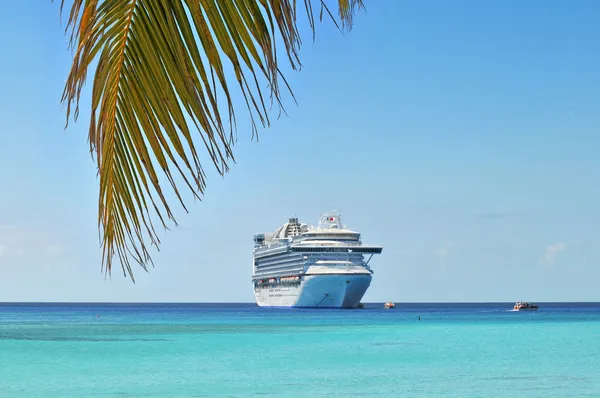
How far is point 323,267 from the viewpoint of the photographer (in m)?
80.9

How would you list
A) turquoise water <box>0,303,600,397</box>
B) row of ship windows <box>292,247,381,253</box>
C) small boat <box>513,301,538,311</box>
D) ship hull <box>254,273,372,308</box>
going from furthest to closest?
small boat <box>513,301,538,311</box>, row of ship windows <box>292,247,381,253</box>, ship hull <box>254,273,372,308</box>, turquoise water <box>0,303,600,397</box>

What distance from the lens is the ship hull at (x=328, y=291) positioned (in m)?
80.6

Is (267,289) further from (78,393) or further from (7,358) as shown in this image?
(78,393)

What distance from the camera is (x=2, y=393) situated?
90.4 feet

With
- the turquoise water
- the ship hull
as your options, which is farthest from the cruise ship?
the turquoise water

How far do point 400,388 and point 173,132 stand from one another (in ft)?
86.3

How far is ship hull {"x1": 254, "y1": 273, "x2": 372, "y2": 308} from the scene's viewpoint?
8056cm

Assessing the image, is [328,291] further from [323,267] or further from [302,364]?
[302,364]

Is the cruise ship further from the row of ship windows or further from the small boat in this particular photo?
the small boat

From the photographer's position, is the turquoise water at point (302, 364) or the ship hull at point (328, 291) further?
the ship hull at point (328, 291)

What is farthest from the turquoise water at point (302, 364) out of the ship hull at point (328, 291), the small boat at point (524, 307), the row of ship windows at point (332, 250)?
the small boat at point (524, 307)

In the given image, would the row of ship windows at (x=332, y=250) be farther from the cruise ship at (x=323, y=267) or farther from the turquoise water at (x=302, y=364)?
the turquoise water at (x=302, y=364)

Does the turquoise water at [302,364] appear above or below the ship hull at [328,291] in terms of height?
below

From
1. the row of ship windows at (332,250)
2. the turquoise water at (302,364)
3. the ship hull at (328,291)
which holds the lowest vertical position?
the turquoise water at (302,364)
